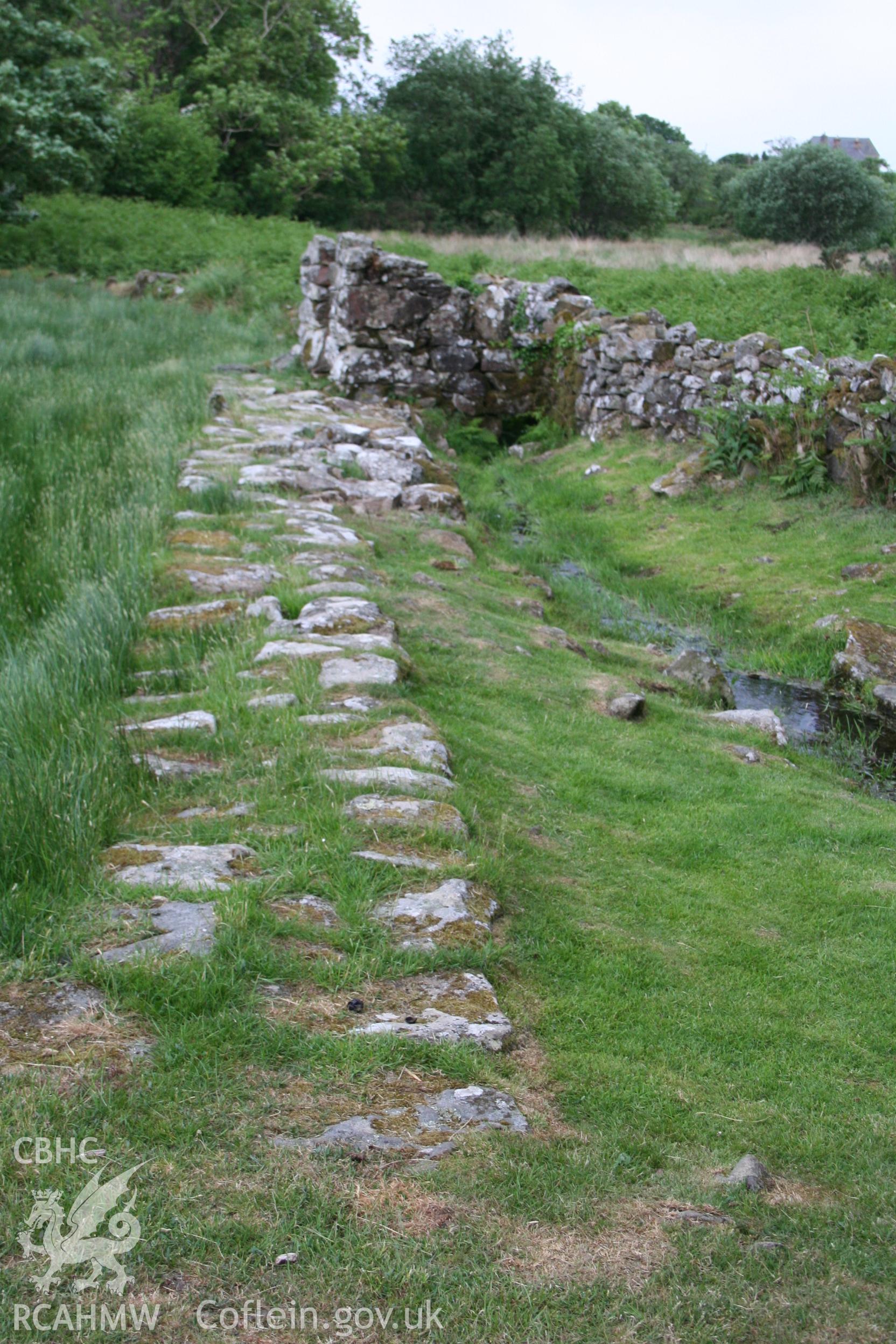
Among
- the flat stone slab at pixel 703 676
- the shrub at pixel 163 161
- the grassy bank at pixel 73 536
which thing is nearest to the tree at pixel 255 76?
the shrub at pixel 163 161

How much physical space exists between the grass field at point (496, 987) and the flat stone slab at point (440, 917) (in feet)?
0.23

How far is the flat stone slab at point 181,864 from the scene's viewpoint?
10.3 feet

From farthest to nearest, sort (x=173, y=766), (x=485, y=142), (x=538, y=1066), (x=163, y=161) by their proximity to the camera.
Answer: (x=485, y=142)
(x=163, y=161)
(x=173, y=766)
(x=538, y=1066)

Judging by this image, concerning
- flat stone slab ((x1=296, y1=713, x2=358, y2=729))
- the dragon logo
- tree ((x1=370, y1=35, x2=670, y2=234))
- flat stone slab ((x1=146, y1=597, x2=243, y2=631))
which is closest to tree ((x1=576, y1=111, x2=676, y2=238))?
tree ((x1=370, y1=35, x2=670, y2=234))

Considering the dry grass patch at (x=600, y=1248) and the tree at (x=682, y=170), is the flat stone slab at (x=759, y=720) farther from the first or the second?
the tree at (x=682, y=170)

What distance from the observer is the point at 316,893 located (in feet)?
10.6

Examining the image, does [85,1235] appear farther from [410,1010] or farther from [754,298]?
[754,298]

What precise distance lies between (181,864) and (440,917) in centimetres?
82

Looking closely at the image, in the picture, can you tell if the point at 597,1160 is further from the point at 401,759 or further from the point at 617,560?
the point at 617,560

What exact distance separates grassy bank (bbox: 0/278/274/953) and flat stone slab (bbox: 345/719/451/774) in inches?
39.1

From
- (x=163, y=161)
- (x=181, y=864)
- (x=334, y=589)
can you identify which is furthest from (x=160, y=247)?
(x=181, y=864)

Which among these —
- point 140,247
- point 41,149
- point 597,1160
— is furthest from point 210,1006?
point 140,247

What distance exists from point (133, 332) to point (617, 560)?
7521 millimetres

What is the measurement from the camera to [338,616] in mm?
5715
